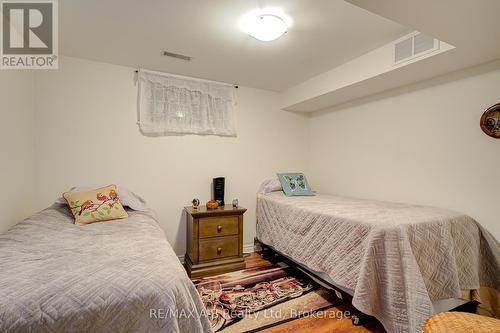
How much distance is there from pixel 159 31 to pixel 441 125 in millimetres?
2660

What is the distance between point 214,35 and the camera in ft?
6.52

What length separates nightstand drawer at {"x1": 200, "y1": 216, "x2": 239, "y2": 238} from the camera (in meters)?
2.59

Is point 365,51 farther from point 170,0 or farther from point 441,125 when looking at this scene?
point 170,0

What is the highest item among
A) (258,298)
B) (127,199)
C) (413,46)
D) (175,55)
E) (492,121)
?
(175,55)

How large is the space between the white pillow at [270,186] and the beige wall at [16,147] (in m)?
2.50

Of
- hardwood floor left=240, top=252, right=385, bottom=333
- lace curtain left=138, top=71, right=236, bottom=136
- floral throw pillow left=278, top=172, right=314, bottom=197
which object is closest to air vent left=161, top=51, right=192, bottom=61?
lace curtain left=138, top=71, right=236, bottom=136

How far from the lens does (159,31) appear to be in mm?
1933

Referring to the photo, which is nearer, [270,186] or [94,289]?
[94,289]

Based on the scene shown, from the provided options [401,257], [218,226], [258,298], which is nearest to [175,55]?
[218,226]

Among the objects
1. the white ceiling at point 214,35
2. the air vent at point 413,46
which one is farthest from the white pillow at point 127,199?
the air vent at point 413,46

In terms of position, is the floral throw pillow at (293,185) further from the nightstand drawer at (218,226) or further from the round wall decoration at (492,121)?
the round wall decoration at (492,121)

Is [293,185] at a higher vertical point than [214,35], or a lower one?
lower

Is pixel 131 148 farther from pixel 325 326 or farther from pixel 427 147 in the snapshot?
pixel 427 147

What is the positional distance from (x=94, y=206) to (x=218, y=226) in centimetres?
123
